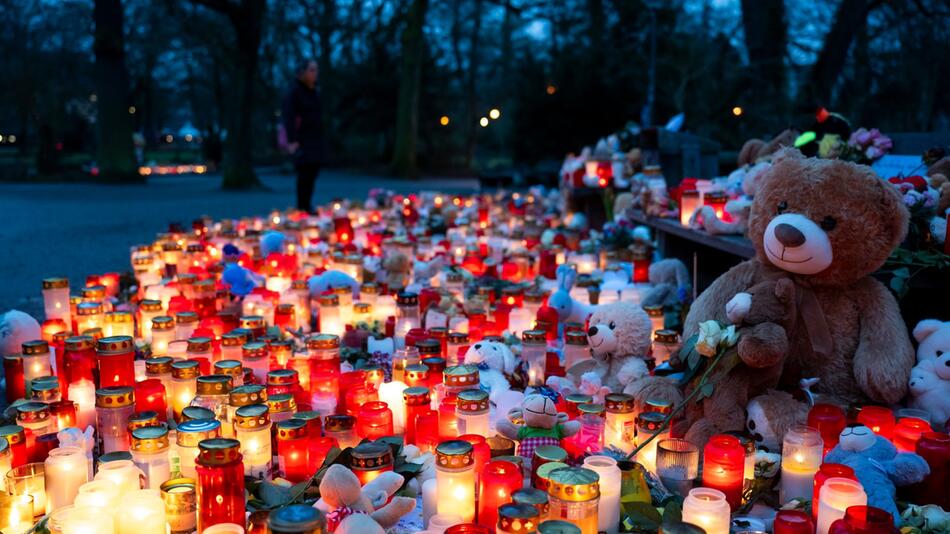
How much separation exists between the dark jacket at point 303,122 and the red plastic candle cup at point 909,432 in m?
6.96

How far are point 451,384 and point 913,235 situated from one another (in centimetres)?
204

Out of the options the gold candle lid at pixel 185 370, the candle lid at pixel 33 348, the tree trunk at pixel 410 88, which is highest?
the tree trunk at pixel 410 88

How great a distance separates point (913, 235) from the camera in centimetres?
340

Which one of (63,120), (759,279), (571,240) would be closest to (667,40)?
(571,240)

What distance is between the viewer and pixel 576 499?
1884 mm

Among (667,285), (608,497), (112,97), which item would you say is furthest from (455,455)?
(112,97)

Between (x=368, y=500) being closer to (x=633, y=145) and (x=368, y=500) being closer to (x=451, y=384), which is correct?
(x=451, y=384)

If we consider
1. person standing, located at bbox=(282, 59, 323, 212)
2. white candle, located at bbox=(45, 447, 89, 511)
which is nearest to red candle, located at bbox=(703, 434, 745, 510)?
white candle, located at bbox=(45, 447, 89, 511)

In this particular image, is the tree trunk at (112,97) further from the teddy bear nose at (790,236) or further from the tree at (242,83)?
the teddy bear nose at (790,236)

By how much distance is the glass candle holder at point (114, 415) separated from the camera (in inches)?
104

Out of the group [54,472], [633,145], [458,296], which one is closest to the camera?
[54,472]

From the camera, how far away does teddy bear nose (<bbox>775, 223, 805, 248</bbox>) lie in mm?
2820

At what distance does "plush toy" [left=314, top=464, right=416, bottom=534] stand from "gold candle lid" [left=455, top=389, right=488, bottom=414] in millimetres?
448

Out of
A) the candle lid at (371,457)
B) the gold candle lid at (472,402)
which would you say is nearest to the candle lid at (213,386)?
the candle lid at (371,457)
